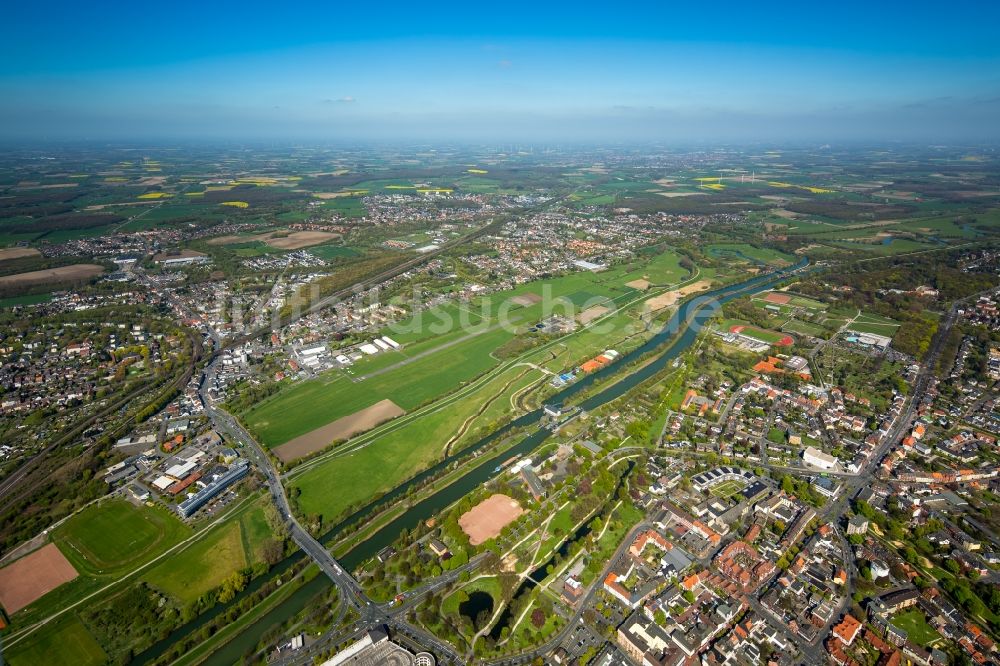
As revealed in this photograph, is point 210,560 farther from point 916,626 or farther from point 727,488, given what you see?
point 916,626

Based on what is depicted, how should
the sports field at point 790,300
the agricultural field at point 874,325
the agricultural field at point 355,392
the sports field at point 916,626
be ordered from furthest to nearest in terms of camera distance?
the sports field at point 790,300 → the agricultural field at point 874,325 → the agricultural field at point 355,392 → the sports field at point 916,626

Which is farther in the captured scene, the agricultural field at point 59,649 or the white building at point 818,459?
the white building at point 818,459

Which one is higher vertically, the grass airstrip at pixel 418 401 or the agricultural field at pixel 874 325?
the agricultural field at pixel 874 325

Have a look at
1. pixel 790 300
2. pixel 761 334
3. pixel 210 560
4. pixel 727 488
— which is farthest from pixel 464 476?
pixel 790 300

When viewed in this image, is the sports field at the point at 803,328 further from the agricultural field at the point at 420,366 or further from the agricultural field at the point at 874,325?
the agricultural field at the point at 420,366

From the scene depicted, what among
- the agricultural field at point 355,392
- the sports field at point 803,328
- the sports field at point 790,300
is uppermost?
the sports field at point 790,300

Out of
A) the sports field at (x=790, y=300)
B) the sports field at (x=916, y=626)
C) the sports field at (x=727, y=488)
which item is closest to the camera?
the sports field at (x=916, y=626)

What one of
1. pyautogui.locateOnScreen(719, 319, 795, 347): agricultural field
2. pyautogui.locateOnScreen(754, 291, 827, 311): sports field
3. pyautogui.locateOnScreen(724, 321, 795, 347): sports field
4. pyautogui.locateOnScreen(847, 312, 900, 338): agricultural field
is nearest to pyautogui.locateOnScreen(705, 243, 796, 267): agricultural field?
pyautogui.locateOnScreen(754, 291, 827, 311): sports field

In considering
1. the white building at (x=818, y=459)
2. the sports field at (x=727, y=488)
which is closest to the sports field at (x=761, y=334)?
the white building at (x=818, y=459)
